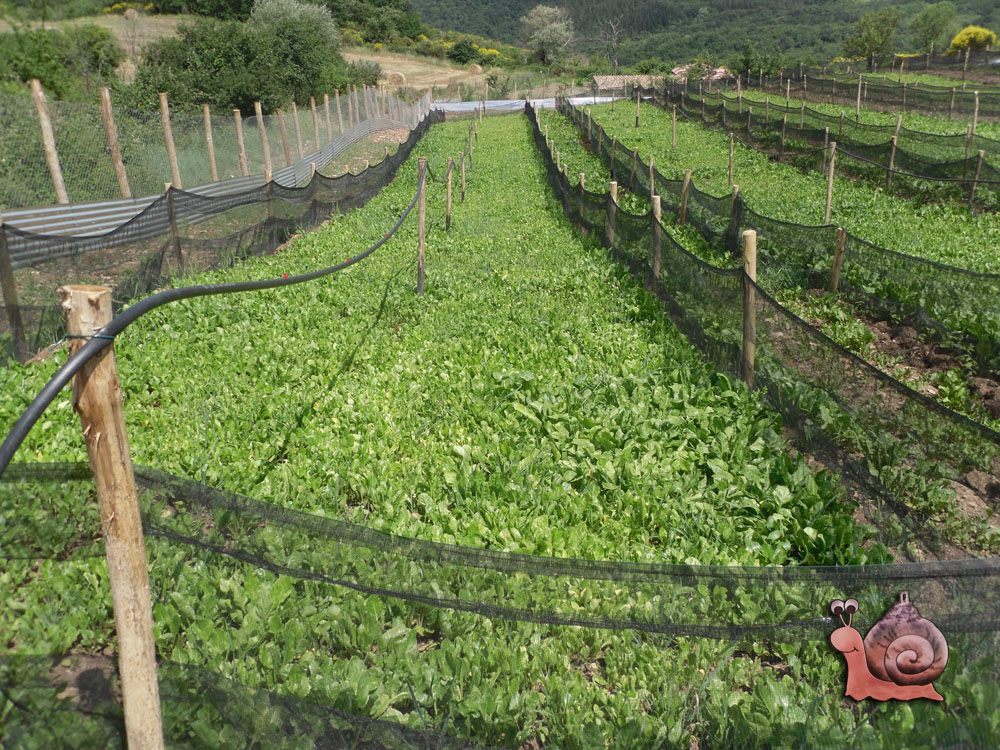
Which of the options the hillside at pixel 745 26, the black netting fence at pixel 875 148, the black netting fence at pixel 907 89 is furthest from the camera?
the hillside at pixel 745 26

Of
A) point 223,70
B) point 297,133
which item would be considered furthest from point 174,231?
point 223,70

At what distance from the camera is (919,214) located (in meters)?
13.6

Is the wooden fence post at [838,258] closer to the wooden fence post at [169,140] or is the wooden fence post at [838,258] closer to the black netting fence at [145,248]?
the black netting fence at [145,248]

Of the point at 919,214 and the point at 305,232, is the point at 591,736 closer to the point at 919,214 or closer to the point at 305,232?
the point at 305,232

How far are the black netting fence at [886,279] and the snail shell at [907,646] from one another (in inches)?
197

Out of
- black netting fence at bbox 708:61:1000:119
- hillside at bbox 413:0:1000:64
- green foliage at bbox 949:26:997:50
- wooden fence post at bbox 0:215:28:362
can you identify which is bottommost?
wooden fence post at bbox 0:215:28:362

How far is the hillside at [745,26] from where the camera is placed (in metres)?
123

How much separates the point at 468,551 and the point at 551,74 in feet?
261

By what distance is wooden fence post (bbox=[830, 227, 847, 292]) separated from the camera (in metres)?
8.21

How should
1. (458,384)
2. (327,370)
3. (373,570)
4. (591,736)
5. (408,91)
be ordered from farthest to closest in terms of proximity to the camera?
(408,91) → (327,370) → (458,384) → (373,570) → (591,736)

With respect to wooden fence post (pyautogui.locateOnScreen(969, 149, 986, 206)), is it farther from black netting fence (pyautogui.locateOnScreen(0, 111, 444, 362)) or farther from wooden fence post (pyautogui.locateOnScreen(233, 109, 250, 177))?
wooden fence post (pyautogui.locateOnScreen(233, 109, 250, 177))

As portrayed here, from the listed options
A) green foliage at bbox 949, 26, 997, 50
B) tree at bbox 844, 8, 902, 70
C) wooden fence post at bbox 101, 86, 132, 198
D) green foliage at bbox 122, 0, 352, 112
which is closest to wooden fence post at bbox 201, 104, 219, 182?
wooden fence post at bbox 101, 86, 132, 198

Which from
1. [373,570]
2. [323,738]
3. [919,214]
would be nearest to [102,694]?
[323,738]

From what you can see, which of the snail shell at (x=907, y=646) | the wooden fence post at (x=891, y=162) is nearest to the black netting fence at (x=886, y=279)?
the snail shell at (x=907, y=646)
